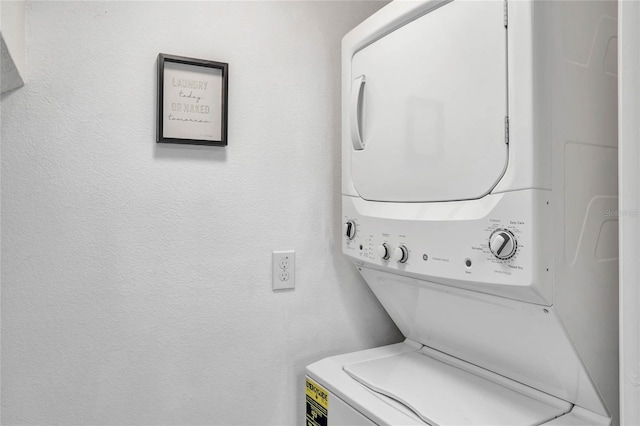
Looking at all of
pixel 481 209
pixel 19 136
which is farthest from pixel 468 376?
pixel 19 136

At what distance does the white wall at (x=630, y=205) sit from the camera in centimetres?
74

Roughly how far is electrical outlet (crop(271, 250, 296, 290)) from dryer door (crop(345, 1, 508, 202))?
1.20ft

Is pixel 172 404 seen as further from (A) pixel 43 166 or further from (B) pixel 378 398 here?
(A) pixel 43 166

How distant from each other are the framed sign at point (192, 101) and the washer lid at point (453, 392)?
2.93 feet

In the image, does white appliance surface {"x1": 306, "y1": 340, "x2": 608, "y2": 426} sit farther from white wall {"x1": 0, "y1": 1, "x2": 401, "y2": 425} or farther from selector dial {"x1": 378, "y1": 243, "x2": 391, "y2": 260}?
selector dial {"x1": 378, "y1": 243, "x2": 391, "y2": 260}

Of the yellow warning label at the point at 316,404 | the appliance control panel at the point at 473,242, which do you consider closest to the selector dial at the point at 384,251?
the appliance control panel at the point at 473,242

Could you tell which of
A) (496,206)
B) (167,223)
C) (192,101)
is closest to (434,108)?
(496,206)

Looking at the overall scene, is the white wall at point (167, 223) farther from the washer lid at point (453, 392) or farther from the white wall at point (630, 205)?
the white wall at point (630, 205)

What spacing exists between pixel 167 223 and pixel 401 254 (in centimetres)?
74

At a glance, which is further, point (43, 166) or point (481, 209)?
point (43, 166)

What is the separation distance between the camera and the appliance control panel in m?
0.89

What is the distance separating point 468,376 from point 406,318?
279mm

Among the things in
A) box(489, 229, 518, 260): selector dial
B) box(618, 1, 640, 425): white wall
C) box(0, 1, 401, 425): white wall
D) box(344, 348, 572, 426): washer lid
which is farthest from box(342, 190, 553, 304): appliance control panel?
box(0, 1, 401, 425): white wall

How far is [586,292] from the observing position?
0.99m
